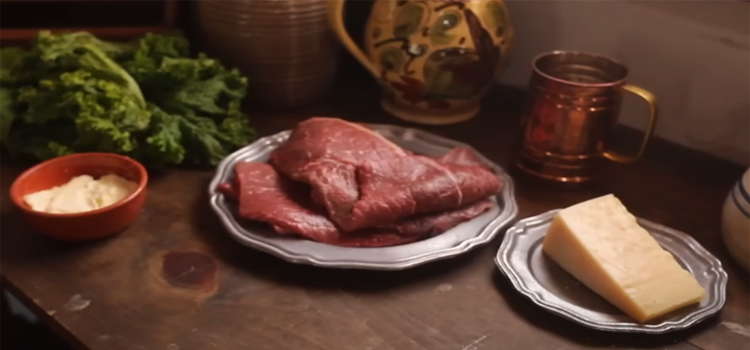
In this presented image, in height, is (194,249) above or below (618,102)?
below

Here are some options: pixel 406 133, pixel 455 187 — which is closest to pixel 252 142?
pixel 406 133

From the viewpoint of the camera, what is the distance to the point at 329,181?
0.85 m

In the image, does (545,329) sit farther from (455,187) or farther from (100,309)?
(100,309)

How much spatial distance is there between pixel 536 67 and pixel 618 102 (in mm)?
112

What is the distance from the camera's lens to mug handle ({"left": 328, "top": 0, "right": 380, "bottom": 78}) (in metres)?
1.04

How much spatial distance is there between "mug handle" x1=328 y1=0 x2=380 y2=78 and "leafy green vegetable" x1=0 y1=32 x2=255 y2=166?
5.8 inches

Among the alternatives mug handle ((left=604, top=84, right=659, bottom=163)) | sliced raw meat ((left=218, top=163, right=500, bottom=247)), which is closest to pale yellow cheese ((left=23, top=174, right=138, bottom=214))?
sliced raw meat ((left=218, top=163, right=500, bottom=247))

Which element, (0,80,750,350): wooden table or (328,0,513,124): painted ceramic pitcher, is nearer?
(0,80,750,350): wooden table

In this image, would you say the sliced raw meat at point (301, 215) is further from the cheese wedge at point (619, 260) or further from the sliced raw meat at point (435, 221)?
the cheese wedge at point (619, 260)

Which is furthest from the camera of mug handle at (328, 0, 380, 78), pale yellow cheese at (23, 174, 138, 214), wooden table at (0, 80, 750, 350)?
mug handle at (328, 0, 380, 78)

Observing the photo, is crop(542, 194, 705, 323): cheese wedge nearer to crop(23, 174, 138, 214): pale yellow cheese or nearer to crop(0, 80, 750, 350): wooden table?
crop(0, 80, 750, 350): wooden table

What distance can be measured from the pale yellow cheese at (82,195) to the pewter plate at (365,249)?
0.10m

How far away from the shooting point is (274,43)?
43.2 inches

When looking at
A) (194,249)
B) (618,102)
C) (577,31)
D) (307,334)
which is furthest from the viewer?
(577,31)
